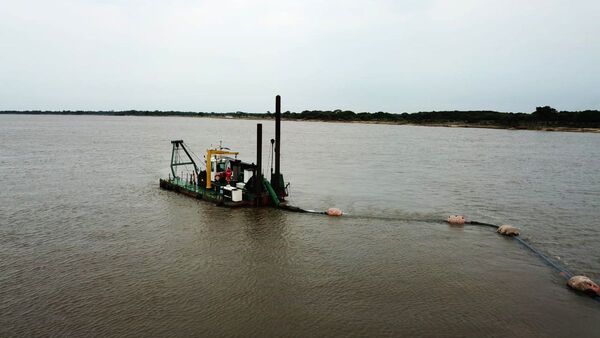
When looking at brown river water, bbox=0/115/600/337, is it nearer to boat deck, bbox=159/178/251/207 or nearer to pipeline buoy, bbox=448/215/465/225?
pipeline buoy, bbox=448/215/465/225

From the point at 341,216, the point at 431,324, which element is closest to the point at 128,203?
the point at 341,216

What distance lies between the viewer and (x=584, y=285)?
12281 millimetres

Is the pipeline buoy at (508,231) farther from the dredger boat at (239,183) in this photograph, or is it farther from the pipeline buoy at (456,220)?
the dredger boat at (239,183)

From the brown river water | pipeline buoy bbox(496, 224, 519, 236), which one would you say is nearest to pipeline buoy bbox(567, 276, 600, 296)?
the brown river water

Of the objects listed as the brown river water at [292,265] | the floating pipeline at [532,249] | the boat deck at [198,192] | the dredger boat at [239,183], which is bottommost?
the brown river water at [292,265]

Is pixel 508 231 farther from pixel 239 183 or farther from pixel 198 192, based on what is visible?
pixel 198 192

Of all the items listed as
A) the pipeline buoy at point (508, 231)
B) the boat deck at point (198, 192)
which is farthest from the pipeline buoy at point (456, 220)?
the boat deck at point (198, 192)

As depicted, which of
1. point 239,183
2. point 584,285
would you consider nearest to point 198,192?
point 239,183

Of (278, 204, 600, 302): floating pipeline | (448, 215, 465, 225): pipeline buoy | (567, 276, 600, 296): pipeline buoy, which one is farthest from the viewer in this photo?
(448, 215, 465, 225): pipeline buoy

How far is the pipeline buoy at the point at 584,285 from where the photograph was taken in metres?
12.1

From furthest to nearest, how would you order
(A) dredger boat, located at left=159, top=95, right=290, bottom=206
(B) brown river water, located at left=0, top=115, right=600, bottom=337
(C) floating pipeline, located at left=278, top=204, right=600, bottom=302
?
(A) dredger boat, located at left=159, top=95, right=290, bottom=206, (C) floating pipeline, located at left=278, top=204, right=600, bottom=302, (B) brown river water, located at left=0, top=115, right=600, bottom=337

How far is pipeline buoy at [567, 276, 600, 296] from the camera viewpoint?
39.8 ft

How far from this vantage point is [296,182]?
30766mm

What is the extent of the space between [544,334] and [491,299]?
1.84 meters
